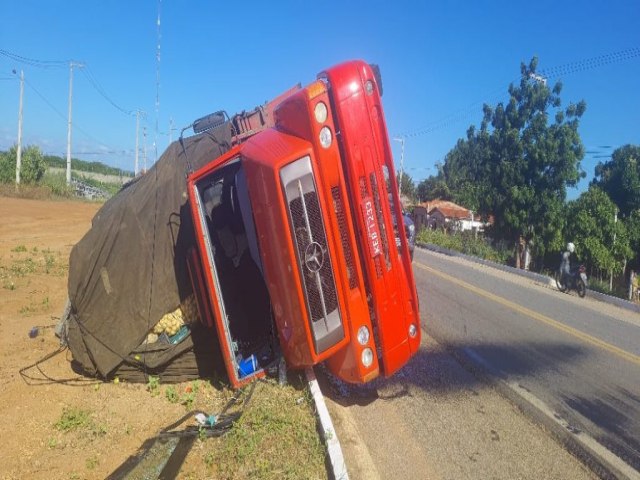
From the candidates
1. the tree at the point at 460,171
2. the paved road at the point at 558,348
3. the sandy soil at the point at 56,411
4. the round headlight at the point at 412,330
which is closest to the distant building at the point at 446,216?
the tree at the point at 460,171

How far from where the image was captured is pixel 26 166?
42.5m

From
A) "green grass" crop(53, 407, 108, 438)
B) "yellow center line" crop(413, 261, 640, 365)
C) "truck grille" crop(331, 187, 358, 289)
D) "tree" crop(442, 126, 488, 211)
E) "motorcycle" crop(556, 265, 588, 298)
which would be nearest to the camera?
"truck grille" crop(331, 187, 358, 289)

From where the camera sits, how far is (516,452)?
14.4 feet

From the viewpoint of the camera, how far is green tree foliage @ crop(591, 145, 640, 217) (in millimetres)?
32031

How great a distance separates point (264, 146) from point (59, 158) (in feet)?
358

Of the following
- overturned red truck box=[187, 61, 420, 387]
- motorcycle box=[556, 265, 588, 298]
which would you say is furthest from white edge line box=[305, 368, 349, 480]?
motorcycle box=[556, 265, 588, 298]

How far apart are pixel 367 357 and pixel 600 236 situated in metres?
25.2

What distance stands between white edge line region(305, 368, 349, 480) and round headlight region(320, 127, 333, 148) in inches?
89.5

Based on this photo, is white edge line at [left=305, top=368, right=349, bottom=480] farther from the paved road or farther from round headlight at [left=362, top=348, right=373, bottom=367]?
the paved road

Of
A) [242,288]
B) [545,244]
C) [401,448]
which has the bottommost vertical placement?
[545,244]

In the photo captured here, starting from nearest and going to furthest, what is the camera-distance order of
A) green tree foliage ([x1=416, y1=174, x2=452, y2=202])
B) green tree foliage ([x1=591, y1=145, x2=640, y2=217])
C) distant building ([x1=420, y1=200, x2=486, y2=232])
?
green tree foliage ([x1=591, y1=145, x2=640, y2=217])
distant building ([x1=420, y1=200, x2=486, y2=232])
green tree foliage ([x1=416, y1=174, x2=452, y2=202])

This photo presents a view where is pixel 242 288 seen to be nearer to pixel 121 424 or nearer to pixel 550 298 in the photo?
pixel 121 424

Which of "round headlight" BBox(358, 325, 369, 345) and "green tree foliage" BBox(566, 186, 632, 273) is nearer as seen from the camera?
"round headlight" BBox(358, 325, 369, 345)

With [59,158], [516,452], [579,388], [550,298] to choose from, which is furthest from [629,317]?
[59,158]
